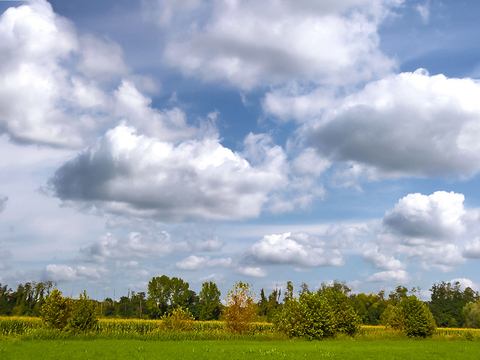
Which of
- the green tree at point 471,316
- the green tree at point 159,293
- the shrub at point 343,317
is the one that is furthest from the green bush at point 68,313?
the green tree at point 471,316

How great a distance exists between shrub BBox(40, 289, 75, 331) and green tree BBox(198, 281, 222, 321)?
56.5 metres

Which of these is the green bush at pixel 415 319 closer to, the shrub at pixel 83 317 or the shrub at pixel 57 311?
the shrub at pixel 83 317

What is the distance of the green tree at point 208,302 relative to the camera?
96.4 m

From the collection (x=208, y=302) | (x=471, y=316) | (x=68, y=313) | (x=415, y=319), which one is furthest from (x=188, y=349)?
(x=471, y=316)

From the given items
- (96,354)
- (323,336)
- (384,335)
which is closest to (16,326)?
(96,354)

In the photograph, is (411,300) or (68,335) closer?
(68,335)

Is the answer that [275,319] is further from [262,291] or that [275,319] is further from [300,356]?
[262,291]

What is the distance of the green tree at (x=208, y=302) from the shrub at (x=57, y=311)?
56459mm

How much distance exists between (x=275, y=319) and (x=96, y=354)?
28653mm

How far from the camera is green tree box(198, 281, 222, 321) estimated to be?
96375 millimetres

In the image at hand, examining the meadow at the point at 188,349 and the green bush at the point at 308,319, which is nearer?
the meadow at the point at 188,349

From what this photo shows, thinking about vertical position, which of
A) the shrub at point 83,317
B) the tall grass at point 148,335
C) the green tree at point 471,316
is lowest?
the green tree at point 471,316

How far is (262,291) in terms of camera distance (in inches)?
4560

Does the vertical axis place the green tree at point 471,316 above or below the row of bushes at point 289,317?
→ below
